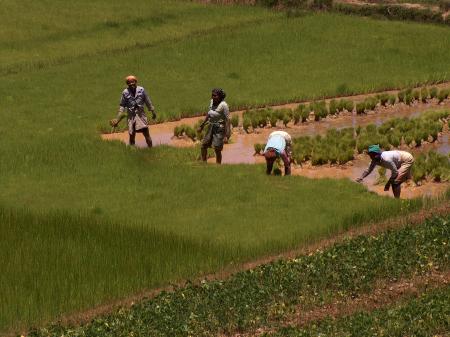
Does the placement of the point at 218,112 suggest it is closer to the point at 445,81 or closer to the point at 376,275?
the point at 376,275

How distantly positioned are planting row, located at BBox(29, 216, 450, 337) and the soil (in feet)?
13.2

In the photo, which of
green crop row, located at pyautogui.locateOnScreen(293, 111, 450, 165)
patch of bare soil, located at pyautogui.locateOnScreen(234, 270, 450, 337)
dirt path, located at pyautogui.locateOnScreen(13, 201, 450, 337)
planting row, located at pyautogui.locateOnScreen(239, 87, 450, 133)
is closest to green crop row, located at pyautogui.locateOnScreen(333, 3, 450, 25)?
planting row, located at pyautogui.locateOnScreen(239, 87, 450, 133)

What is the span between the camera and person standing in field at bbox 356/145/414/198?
60.9 ft

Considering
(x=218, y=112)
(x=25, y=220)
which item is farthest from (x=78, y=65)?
(x=25, y=220)

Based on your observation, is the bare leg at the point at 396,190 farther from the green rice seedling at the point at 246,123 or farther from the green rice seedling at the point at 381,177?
the green rice seedling at the point at 246,123

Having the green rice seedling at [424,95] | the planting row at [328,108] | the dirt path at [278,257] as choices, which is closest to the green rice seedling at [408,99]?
the planting row at [328,108]

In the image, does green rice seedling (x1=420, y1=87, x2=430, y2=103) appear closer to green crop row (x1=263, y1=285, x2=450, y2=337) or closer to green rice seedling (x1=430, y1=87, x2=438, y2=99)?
green rice seedling (x1=430, y1=87, x2=438, y2=99)

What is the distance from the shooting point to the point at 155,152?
23.0 meters

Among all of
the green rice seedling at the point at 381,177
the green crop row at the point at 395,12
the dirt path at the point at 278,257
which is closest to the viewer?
the dirt path at the point at 278,257

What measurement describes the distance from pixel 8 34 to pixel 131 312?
2591 centimetres

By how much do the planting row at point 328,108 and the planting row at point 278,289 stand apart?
10.9 metres

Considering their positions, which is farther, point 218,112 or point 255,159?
point 255,159

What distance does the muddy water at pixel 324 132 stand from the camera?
20.6m

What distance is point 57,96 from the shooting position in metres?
29.8
